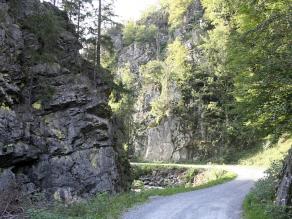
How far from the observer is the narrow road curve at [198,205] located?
47.3ft

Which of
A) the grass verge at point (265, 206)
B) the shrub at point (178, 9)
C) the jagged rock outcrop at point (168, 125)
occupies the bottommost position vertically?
the grass verge at point (265, 206)

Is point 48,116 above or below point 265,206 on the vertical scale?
above

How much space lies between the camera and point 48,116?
2209 centimetres

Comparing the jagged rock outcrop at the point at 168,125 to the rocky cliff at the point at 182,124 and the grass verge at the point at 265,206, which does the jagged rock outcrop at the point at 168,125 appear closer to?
the rocky cliff at the point at 182,124

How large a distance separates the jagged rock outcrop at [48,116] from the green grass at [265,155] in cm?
1403

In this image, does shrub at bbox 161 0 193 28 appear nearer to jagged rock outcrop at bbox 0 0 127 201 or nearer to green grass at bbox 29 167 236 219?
jagged rock outcrop at bbox 0 0 127 201

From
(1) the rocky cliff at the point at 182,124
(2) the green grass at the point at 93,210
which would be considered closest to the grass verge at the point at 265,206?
(2) the green grass at the point at 93,210

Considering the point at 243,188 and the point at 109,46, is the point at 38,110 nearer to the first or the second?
the point at 109,46

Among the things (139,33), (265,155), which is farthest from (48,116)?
(139,33)

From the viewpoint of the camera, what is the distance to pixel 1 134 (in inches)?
738

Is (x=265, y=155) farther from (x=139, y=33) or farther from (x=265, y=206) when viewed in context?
(x=139, y=33)

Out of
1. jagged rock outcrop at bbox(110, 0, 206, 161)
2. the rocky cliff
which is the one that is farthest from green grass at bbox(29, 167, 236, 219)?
jagged rock outcrop at bbox(110, 0, 206, 161)

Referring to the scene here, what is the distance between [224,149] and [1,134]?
29224 mm

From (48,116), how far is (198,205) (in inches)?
409
